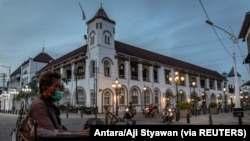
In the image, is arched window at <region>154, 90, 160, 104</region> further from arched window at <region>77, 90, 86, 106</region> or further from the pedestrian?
the pedestrian

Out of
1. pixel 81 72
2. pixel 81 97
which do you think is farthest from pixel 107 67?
pixel 81 97

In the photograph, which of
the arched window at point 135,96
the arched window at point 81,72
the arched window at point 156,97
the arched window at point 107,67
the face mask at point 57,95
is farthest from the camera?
the arched window at point 156,97

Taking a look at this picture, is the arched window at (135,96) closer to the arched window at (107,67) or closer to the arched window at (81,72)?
the arched window at (107,67)

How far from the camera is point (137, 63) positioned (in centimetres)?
3750

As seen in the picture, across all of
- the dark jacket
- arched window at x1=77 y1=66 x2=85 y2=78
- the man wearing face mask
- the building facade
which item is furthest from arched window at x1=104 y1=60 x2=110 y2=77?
the dark jacket

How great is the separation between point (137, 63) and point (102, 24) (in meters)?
8.57

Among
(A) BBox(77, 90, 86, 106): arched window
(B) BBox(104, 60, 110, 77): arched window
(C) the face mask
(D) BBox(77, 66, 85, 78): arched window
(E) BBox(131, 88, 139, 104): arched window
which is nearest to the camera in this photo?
(C) the face mask

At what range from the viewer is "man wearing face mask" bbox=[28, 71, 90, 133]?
249 centimetres

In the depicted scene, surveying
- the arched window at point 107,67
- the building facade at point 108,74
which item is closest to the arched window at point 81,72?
the building facade at point 108,74

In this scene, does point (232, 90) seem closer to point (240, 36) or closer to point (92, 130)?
point (240, 36)

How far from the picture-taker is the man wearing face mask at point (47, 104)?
8.16ft

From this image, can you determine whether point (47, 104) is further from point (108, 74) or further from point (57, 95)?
point (108, 74)

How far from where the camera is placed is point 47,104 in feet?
8.68

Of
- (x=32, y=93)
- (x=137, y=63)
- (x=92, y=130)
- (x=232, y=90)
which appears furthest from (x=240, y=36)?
(x=232, y=90)
